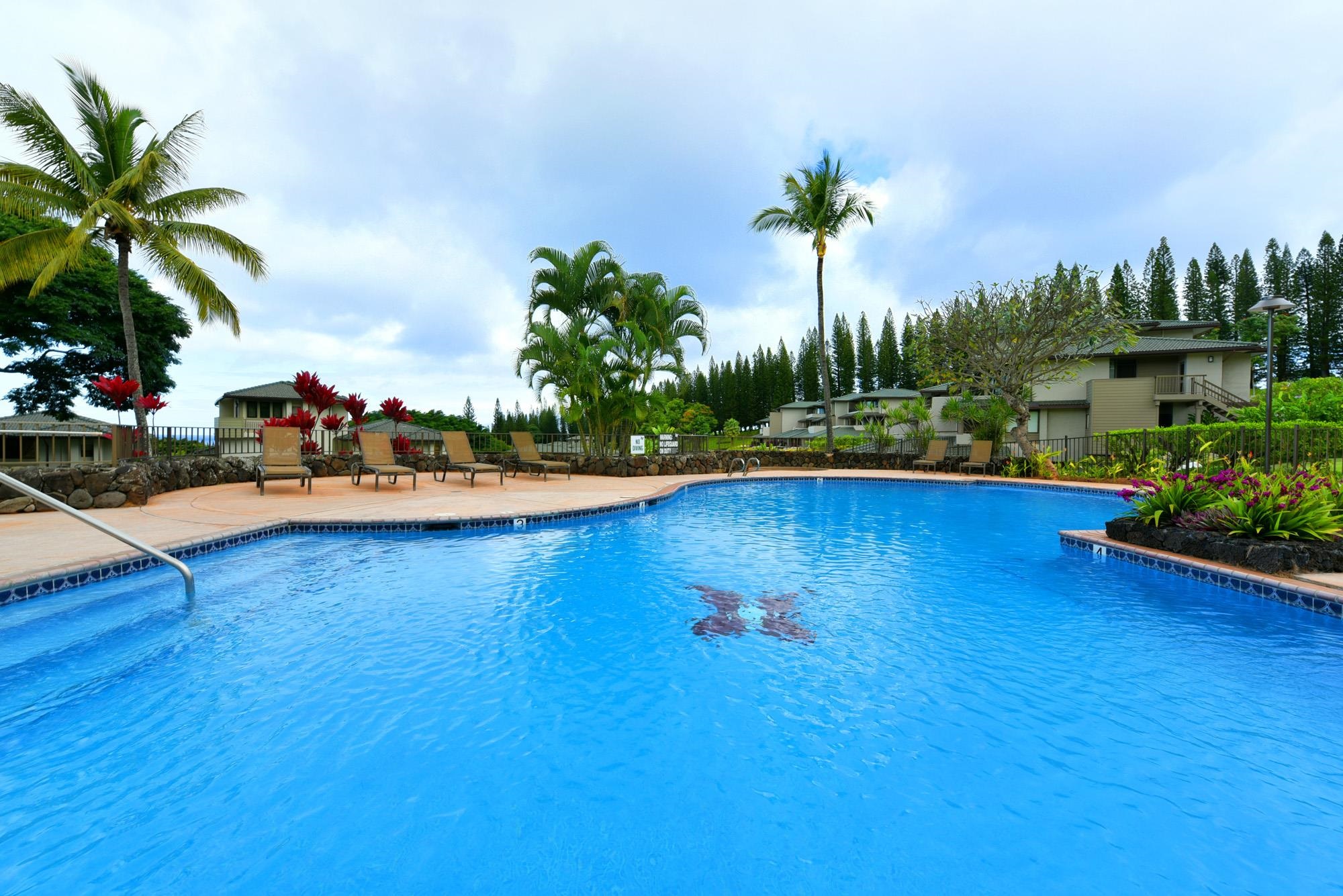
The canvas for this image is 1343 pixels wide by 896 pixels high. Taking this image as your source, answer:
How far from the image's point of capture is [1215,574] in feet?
18.0

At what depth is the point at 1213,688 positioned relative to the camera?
3.42 m

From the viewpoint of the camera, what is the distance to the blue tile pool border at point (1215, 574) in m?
4.64

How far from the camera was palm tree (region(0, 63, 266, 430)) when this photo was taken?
11.8m

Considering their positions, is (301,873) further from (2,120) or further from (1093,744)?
(2,120)

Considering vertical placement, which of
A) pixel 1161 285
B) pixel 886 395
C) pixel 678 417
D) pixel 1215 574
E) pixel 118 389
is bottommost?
pixel 1215 574

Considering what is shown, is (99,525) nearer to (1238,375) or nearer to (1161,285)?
(1238,375)

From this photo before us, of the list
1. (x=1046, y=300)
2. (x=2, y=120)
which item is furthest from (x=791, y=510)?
(x=2, y=120)

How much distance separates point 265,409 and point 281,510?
3241 cm

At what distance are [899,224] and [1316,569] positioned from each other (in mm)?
17279

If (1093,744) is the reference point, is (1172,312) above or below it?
above

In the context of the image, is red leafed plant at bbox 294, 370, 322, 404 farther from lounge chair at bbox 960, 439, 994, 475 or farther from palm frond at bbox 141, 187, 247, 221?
lounge chair at bbox 960, 439, 994, 475

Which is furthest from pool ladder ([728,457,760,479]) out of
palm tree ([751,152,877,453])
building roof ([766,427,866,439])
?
building roof ([766,427,866,439])

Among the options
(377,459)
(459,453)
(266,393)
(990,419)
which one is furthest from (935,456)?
(266,393)

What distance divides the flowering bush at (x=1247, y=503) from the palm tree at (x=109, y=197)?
17.3 meters
